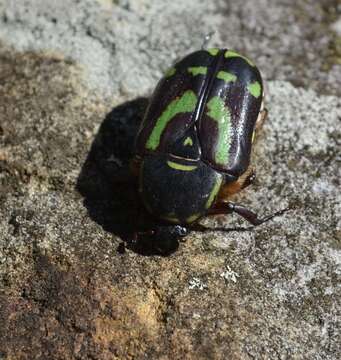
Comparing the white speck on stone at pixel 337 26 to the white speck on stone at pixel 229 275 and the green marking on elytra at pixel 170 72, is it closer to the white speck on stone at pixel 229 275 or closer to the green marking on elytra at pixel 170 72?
the green marking on elytra at pixel 170 72

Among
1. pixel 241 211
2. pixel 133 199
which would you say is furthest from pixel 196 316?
pixel 133 199

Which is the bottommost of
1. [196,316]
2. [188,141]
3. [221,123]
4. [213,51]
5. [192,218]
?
[196,316]

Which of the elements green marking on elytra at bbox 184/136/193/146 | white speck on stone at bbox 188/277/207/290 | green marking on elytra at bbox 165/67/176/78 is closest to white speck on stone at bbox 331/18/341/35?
green marking on elytra at bbox 165/67/176/78

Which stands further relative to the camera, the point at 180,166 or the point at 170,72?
the point at 170,72

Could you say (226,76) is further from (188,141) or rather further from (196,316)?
(196,316)

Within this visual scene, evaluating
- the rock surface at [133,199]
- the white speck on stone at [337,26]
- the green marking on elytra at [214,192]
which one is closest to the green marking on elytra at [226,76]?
the rock surface at [133,199]
